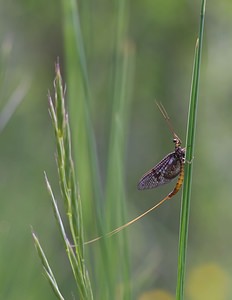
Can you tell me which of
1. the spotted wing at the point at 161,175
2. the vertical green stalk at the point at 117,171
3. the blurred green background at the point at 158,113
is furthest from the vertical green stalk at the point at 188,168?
the blurred green background at the point at 158,113

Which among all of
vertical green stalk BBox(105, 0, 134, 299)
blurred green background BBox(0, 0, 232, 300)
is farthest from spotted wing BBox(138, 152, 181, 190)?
blurred green background BBox(0, 0, 232, 300)

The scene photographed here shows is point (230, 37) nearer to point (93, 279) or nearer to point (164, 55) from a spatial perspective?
point (164, 55)

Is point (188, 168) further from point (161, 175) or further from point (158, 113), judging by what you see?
point (158, 113)

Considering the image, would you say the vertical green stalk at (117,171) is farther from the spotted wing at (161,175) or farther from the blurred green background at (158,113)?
the blurred green background at (158,113)

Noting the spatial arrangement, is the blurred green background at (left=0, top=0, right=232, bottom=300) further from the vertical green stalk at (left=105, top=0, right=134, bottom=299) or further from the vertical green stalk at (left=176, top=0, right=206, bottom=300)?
the vertical green stalk at (left=176, top=0, right=206, bottom=300)

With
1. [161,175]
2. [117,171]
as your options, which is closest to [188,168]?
[117,171]

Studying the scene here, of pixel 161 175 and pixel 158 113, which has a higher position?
pixel 158 113
